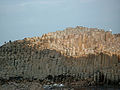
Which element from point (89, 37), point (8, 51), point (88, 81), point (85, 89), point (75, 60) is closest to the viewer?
point (85, 89)

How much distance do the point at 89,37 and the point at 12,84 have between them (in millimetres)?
8294

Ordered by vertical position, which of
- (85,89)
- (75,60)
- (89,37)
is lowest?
(85,89)

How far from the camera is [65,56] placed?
92.4ft

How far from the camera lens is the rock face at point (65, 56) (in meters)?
26.5

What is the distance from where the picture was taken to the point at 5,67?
99.6 ft

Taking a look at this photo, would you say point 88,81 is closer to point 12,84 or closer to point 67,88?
point 67,88

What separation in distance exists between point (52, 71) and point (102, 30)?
6721mm

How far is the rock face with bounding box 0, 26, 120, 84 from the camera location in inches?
1041

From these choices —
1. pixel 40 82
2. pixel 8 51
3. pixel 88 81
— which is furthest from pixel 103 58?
pixel 8 51

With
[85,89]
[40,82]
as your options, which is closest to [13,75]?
[40,82]

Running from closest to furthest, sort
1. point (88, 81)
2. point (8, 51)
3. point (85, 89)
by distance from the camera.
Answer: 1. point (85, 89)
2. point (88, 81)
3. point (8, 51)

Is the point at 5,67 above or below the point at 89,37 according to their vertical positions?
below

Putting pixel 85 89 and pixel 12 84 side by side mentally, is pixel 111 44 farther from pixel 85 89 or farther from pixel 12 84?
pixel 12 84

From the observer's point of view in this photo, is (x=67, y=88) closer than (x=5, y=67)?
Yes
